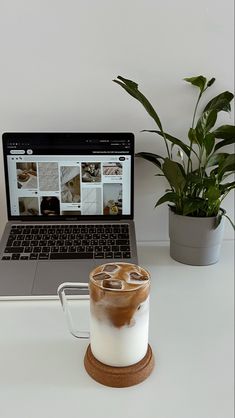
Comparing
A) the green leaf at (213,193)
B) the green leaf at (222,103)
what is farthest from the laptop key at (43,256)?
the green leaf at (222,103)

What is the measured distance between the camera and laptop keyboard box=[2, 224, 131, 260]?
874 millimetres

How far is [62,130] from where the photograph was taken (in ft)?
3.30

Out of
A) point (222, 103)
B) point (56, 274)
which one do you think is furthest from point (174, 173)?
point (56, 274)

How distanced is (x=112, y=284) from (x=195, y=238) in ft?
1.30

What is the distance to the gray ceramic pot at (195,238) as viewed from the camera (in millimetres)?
894

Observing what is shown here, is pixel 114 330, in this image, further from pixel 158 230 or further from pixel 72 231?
pixel 158 230

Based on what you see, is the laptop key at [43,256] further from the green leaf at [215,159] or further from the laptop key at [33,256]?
the green leaf at [215,159]

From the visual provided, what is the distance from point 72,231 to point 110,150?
0.68 ft

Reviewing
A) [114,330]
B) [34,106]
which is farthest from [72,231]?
[114,330]

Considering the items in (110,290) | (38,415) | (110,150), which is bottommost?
(38,415)

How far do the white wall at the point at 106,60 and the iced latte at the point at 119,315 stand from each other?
20.4 inches

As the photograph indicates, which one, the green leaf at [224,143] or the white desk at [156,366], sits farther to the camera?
the green leaf at [224,143]

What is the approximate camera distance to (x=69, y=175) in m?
0.97

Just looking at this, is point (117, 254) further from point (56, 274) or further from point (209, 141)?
point (209, 141)
